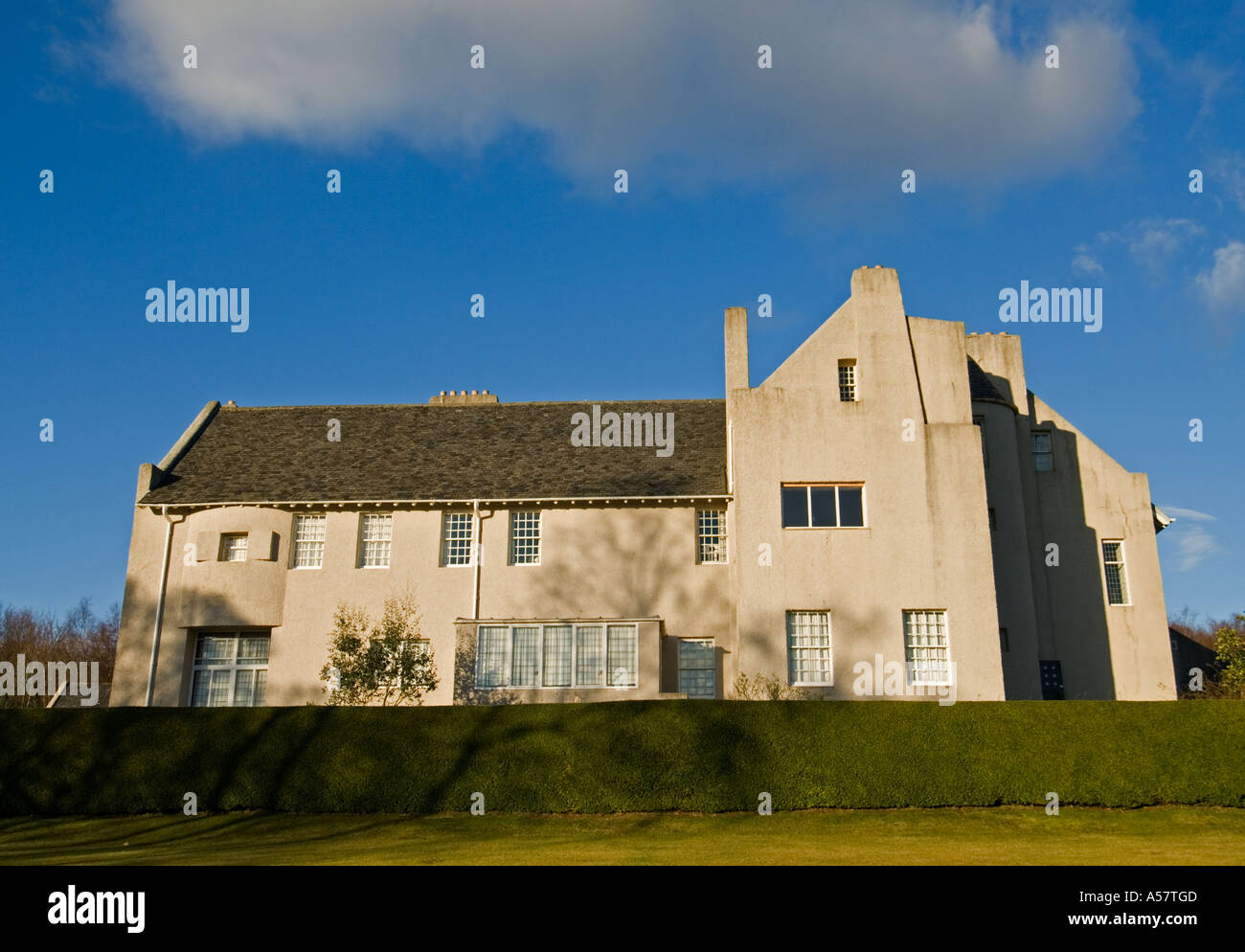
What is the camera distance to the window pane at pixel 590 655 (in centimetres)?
2955

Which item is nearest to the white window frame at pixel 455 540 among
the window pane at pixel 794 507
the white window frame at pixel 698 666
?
the white window frame at pixel 698 666

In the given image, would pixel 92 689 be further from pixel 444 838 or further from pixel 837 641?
pixel 837 641

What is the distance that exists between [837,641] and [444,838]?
12.9 meters

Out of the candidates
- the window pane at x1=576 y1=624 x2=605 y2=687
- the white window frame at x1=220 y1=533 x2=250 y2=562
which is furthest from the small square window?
the window pane at x1=576 y1=624 x2=605 y2=687

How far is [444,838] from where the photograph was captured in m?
20.3

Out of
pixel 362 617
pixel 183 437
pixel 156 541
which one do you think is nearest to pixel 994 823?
pixel 362 617

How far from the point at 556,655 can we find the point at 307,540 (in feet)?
32.7

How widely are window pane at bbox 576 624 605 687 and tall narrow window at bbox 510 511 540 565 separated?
3666mm

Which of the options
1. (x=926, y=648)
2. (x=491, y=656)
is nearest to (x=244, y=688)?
(x=491, y=656)

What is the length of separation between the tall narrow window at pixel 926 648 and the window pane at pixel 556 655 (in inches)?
378

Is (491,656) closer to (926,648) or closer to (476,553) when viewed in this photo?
(476,553)

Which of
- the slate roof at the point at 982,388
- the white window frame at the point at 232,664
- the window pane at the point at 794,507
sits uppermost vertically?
the slate roof at the point at 982,388

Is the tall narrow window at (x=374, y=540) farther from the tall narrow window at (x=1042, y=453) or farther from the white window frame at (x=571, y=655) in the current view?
the tall narrow window at (x=1042, y=453)

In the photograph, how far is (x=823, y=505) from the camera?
1179 inches
